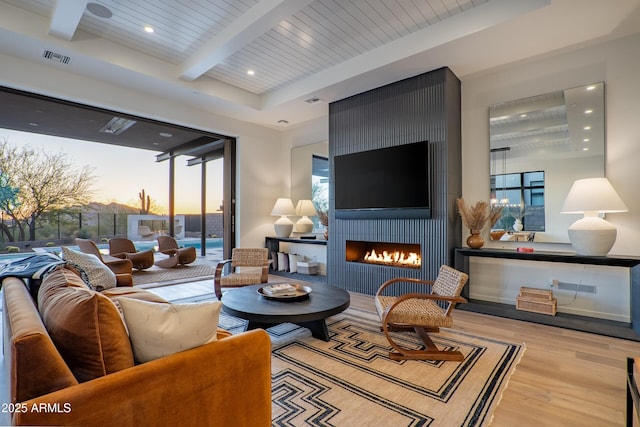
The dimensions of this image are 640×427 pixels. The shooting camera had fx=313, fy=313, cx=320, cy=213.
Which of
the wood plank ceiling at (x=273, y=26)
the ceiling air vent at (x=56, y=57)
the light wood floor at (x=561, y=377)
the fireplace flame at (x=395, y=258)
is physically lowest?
the light wood floor at (x=561, y=377)

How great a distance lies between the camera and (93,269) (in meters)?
3.21

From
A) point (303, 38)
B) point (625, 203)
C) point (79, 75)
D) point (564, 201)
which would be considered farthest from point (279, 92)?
point (625, 203)

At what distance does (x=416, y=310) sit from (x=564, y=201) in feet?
7.47

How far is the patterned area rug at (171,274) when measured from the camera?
17.8ft

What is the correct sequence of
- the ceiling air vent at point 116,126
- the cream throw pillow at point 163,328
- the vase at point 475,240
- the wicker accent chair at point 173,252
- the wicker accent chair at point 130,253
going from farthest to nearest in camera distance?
1. the wicker accent chair at point 173,252
2. the wicker accent chair at point 130,253
3. the ceiling air vent at point 116,126
4. the vase at point 475,240
5. the cream throw pillow at point 163,328

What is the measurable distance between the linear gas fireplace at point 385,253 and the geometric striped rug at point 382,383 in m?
1.50

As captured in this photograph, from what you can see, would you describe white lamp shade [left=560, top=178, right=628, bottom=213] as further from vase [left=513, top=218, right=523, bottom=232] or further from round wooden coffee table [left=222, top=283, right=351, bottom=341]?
round wooden coffee table [left=222, top=283, right=351, bottom=341]

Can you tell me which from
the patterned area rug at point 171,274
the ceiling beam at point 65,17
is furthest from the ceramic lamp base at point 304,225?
the ceiling beam at point 65,17

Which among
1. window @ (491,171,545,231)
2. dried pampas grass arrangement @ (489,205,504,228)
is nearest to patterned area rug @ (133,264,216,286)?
dried pampas grass arrangement @ (489,205,504,228)

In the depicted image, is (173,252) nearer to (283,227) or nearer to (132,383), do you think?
(283,227)

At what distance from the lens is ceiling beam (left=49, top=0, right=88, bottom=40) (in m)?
2.78

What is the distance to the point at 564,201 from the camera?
11.3ft

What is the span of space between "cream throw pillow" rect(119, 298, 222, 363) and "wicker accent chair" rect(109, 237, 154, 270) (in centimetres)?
565

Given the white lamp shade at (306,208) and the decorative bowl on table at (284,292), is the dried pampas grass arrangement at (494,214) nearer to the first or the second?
the decorative bowl on table at (284,292)
